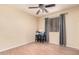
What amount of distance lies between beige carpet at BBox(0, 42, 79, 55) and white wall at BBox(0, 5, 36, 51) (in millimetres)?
104

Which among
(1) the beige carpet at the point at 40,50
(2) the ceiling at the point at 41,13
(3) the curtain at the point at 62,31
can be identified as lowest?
(1) the beige carpet at the point at 40,50

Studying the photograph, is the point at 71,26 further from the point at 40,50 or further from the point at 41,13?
the point at 40,50

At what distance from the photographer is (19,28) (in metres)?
2.09

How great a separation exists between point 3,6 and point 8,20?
28 centimetres

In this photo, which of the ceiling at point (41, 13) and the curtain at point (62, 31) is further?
the curtain at point (62, 31)

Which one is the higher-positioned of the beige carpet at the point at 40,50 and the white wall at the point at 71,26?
the white wall at the point at 71,26

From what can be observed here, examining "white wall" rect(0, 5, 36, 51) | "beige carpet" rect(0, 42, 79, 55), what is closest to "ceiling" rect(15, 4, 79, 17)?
"white wall" rect(0, 5, 36, 51)

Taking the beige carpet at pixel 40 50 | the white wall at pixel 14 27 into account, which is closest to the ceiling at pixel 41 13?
the white wall at pixel 14 27

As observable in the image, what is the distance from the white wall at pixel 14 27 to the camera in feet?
6.30

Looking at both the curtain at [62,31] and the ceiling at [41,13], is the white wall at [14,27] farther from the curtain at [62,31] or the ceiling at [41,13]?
the curtain at [62,31]

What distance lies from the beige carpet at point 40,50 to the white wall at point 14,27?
0.10m

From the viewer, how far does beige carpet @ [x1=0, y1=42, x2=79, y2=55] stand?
6.17 ft

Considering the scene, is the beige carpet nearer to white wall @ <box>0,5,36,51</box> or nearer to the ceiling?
white wall @ <box>0,5,36,51</box>

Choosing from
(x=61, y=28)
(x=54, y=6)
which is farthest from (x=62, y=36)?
(x=54, y=6)
